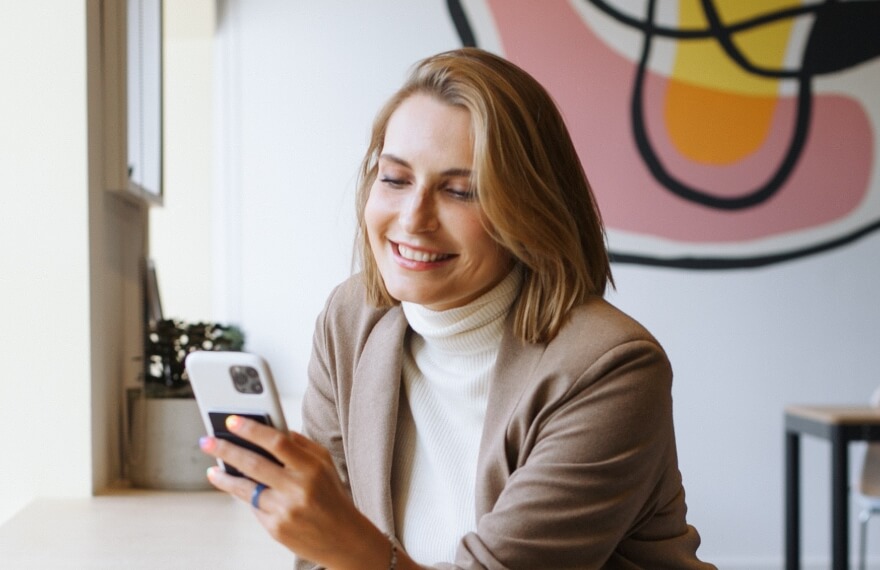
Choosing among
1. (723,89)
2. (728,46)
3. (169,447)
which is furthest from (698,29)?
(169,447)

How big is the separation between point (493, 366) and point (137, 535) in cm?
68

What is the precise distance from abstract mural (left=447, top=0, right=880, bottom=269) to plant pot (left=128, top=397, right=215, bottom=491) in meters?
2.02

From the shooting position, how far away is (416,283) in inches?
48.4

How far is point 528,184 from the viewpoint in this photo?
3.90 feet

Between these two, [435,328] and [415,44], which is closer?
[435,328]

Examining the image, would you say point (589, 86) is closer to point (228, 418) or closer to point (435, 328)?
point (435, 328)

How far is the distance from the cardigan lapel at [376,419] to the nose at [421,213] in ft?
0.62

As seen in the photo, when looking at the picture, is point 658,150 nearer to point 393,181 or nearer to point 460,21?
point 460,21

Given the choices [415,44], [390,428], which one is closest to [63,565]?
[390,428]

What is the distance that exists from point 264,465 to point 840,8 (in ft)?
11.2

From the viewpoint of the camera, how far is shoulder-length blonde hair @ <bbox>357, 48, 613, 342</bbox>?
1162 mm

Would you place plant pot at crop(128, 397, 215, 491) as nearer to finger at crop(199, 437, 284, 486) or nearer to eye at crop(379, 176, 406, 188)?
eye at crop(379, 176, 406, 188)

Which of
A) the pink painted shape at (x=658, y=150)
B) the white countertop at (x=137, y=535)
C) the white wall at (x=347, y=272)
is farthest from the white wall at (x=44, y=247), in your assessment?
the pink painted shape at (x=658, y=150)

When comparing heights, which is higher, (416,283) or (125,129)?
(125,129)
